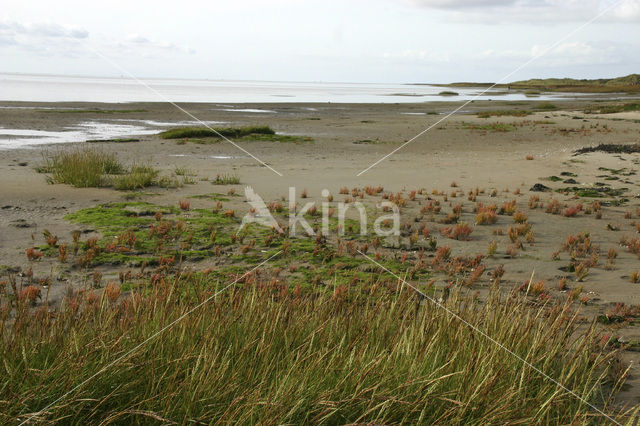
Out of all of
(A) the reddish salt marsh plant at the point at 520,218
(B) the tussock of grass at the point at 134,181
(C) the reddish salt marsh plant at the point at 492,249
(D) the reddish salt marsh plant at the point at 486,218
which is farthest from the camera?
(B) the tussock of grass at the point at 134,181

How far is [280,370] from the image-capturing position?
461 centimetres

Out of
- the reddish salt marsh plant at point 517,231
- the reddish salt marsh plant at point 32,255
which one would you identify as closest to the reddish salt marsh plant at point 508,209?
the reddish salt marsh plant at point 517,231

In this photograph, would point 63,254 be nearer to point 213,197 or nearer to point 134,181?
point 213,197

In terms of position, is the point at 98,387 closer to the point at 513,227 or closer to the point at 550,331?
the point at 550,331

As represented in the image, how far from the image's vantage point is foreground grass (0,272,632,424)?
157 inches

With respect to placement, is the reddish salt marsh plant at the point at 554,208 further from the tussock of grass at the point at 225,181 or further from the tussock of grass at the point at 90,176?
the tussock of grass at the point at 90,176

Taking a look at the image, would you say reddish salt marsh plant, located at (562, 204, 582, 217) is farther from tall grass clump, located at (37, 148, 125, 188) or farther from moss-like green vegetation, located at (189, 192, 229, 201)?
tall grass clump, located at (37, 148, 125, 188)

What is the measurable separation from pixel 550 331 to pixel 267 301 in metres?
2.81

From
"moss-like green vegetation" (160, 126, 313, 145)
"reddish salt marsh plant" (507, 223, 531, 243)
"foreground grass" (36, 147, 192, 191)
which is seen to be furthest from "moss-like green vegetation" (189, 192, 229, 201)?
"moss-like green vegetation" (160, 126, 313, 145)

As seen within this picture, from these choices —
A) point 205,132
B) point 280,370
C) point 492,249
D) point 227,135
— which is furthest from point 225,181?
Answer: point 205,132

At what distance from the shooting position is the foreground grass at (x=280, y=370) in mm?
3988

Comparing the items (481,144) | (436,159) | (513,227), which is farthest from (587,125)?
(513,227)

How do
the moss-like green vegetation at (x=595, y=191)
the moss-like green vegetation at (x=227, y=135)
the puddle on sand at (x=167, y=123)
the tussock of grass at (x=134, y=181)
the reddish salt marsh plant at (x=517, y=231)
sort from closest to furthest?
1. the reddish salt marsh plant at (x=517, y=231)
2. the tussock of grass at (x=134, y=181)
3. the moss-like green vegetation at (x=595, y=191)
4. the moss-like green vegetation at (x=227, y=135)
5. the puddle on sand at (x=167, y=123)

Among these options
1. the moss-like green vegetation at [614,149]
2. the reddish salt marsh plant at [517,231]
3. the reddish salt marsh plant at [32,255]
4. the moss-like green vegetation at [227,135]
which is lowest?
the reddish salt marsh plant at [517,231]
